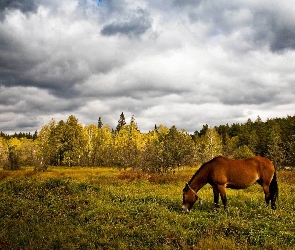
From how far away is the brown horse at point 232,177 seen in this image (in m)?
13.0

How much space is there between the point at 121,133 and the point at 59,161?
23125 mm

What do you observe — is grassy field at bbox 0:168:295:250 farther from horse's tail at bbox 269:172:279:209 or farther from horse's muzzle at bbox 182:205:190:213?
horse's tail at bbox 269:172:279:209

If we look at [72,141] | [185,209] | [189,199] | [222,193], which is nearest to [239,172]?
[222,193]

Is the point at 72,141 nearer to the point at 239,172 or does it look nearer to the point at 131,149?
the point at 131,149

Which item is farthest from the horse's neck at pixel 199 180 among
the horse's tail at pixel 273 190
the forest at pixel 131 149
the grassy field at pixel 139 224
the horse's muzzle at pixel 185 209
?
the forest at pixel 131 149

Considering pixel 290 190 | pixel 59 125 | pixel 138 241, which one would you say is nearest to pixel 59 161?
pixel 59 125

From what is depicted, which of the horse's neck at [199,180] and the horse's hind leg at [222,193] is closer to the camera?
the horse's hind leg at [222,193]

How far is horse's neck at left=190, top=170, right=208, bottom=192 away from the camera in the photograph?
44.2ft

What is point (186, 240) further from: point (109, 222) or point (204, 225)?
point (109, 222)

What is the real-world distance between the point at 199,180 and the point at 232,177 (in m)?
1.46

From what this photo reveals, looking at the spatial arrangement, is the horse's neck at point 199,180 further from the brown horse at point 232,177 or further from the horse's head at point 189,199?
the horse's head at point 189,199

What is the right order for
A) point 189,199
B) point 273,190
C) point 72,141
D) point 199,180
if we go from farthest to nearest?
point 72,141 → point 199,180 → point 273,190 → point 189,199

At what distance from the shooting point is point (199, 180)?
44.6ft

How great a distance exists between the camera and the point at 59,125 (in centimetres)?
7894
